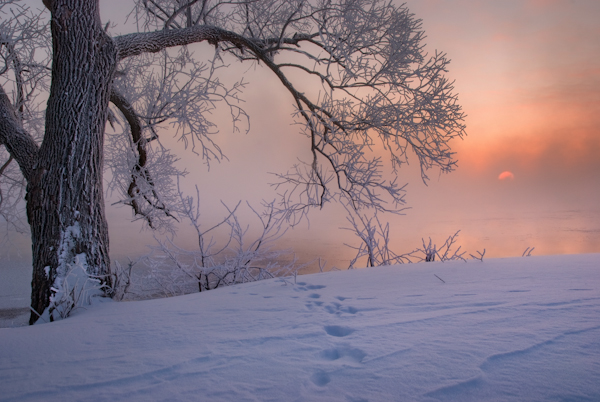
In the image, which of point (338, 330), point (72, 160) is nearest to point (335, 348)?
point (338, 330)

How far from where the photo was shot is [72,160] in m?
3.35

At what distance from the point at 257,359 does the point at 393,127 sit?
3791mm

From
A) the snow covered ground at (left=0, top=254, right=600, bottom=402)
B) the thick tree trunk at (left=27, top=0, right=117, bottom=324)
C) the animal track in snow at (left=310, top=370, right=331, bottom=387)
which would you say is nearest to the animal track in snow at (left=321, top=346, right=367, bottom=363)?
the snow covered ground at (left=0, top=254, right=600, bottom=402)

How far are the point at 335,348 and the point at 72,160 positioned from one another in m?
3.15

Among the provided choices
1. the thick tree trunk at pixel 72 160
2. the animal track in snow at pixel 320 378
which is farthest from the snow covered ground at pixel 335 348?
the thick tree trunk at pixel 72 160

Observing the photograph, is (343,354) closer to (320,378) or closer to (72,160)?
(320,378)

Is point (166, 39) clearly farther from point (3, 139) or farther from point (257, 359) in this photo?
point (257, 359)

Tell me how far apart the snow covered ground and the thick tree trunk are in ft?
3.41

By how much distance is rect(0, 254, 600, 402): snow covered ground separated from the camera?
116cm

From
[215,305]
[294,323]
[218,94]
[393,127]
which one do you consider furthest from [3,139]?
[393,127]

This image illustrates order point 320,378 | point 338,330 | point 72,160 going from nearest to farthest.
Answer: point 320,378 < point 338,330 < point 72,160

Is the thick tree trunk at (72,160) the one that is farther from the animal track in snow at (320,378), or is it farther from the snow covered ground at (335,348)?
the animal track in snow at (320,378)

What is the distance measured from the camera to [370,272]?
325cm

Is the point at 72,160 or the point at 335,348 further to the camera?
the point at 72,160
